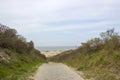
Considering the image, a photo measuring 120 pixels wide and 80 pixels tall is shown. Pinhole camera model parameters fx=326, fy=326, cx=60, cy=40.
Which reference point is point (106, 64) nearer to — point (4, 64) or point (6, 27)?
point (4, 64)

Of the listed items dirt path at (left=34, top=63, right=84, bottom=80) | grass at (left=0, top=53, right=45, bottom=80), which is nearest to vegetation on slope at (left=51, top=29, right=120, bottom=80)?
dirt path at (left=34, top=63, right=84, bottom=80)

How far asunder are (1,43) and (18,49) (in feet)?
31.6

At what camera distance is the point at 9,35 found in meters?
49.3

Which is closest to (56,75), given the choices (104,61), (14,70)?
(14,70)

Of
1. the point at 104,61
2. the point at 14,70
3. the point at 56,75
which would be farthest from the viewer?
the point at 104,61

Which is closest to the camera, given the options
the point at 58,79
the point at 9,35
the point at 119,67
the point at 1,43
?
the point at 58,79

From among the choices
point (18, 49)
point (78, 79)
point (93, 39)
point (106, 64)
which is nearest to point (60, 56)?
point (93, 39)

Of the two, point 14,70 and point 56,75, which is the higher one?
point 14,70

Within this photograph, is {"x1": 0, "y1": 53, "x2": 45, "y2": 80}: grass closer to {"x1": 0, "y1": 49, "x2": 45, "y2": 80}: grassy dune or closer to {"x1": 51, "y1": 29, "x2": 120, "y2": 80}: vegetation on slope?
{"x1": 0, "y1": 49, "x2": 45, "y2": 80}: grassy dune

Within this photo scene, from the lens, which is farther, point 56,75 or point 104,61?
point 104,61

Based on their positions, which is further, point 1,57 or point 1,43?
point 1,43

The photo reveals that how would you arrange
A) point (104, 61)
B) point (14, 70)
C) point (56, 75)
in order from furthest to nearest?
point (104, 61), point (14, 70), point (56, 75)

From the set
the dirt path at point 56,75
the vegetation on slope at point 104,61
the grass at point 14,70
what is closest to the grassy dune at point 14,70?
the grass at point 14,70

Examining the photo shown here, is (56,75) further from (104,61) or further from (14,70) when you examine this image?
(104,61)
